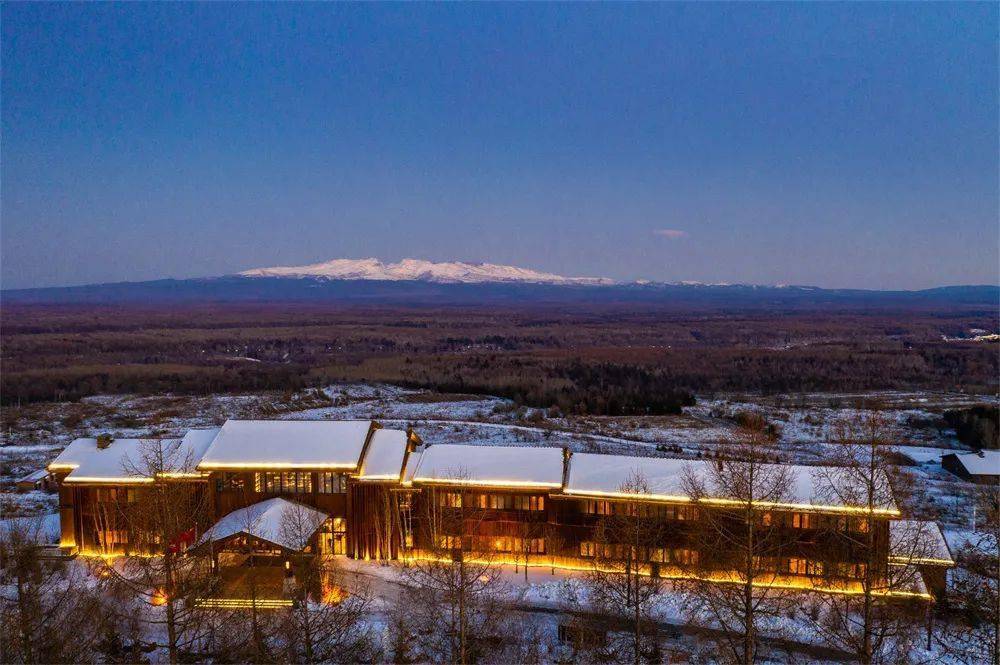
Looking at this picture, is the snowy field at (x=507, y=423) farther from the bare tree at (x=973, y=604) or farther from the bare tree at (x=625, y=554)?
the bare tree at (x=625, y=554)

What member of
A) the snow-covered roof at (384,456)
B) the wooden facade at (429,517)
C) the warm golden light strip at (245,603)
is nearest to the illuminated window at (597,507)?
the wooden facade at (429,517)

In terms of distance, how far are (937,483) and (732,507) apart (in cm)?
2153

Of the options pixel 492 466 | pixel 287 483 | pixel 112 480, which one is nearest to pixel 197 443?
pixel 112 480

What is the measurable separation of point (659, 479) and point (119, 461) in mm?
20128

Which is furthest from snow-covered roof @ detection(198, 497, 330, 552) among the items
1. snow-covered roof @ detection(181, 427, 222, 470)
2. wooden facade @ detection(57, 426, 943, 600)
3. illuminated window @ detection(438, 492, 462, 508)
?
illuminated window @ detection(438, 492, 462, 508)

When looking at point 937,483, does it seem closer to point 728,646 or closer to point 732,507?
point 732,507

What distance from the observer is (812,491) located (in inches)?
825

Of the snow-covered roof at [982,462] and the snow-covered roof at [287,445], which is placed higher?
the snow-covered roof at [287,445]

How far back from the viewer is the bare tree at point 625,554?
64.4 feet

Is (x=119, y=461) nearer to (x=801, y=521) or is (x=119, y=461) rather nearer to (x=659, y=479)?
(x=659, y=479)

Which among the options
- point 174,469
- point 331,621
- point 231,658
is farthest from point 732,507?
point 174,469

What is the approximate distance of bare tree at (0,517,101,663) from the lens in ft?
46.1

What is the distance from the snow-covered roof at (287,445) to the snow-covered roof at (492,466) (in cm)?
274

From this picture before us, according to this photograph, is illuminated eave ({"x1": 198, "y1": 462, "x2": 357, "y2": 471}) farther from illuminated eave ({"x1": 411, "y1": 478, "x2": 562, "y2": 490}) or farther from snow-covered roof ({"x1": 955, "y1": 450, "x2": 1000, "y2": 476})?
snow-covered roof ({"x1": 955, "y1": 450, "x2": 1000, "y2": 476})
